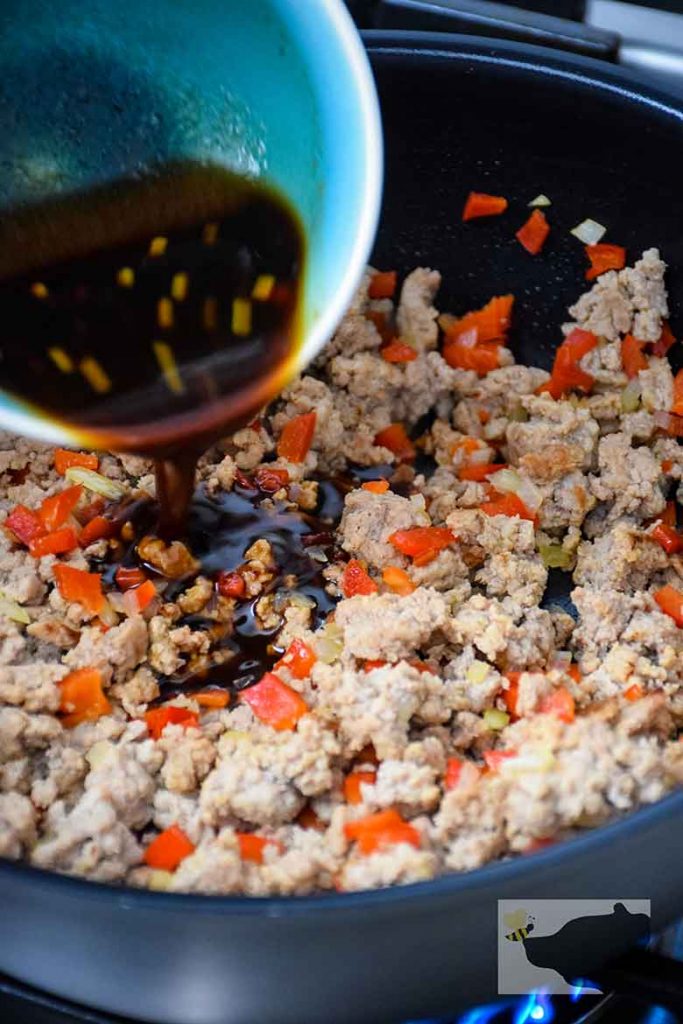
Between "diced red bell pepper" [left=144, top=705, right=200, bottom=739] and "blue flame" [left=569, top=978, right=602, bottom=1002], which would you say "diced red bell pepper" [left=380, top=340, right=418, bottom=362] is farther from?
"blue flame" [left=569, top=978, right=602, bottom=1002]

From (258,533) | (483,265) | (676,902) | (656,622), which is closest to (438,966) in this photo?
(676,902)

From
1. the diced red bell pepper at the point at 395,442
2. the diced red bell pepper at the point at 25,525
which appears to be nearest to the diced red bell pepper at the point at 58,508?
the diced red bell pepper at the point at 25,525

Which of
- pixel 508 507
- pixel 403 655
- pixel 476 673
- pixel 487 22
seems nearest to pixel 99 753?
pixel 403 655

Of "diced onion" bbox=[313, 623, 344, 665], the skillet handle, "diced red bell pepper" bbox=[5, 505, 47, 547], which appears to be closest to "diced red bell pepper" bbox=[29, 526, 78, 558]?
"diced red bell pepper" bbox=[5, 505, 47, 547]

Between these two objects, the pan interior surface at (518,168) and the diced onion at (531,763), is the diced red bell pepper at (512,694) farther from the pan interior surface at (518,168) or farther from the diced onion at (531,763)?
the pan interior surface at (518,168)

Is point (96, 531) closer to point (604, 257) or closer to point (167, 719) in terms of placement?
point (167, 719)

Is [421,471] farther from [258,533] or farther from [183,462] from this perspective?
[183,462]

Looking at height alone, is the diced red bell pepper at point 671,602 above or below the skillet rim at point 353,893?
below
